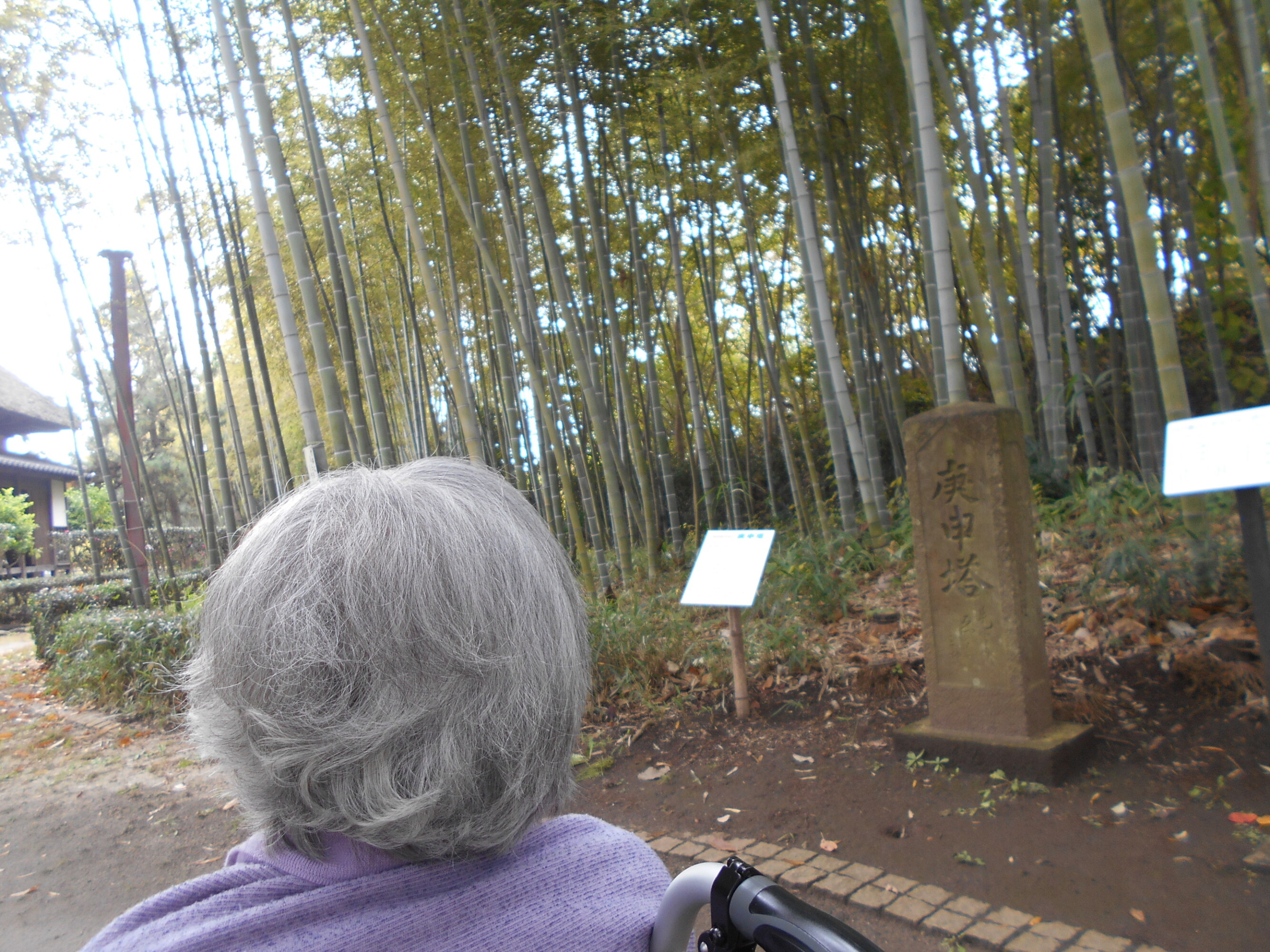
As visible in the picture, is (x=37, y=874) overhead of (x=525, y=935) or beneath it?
beneath

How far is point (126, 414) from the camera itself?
6160 millimetres

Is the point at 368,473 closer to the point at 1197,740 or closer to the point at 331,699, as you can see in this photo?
the point at 331,699

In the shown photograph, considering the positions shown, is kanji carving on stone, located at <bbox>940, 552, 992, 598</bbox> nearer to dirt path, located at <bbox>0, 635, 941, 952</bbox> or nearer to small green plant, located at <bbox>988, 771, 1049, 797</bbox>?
small green plant, located at <bbox>988, 771, 1049, 797</bbox>

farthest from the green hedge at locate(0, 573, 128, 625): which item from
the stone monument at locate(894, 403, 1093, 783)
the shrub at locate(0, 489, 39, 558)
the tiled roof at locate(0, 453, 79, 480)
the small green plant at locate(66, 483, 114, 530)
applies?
the stone monument at locate(894, 403, 1093, 783)

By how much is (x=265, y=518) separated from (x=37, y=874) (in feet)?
9.61

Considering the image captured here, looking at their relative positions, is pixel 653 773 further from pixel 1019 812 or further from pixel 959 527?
pixel 959 527

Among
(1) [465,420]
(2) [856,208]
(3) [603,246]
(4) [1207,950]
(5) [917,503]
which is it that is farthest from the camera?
(2) [856,208]

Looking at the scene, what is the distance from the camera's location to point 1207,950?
1.63 m

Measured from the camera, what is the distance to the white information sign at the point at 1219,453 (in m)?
1.81

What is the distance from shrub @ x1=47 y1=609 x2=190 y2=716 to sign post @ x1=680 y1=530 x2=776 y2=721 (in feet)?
9.98

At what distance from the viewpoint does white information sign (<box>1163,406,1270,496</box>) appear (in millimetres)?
1811

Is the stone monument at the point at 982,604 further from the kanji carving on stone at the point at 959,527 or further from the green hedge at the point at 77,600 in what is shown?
the green hedge at the point at 77,600

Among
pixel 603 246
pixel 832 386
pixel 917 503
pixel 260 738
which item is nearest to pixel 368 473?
pixel 260 738

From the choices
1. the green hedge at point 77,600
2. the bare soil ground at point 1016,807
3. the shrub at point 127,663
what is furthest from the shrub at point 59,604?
the bare soil ground at point 1016,807
